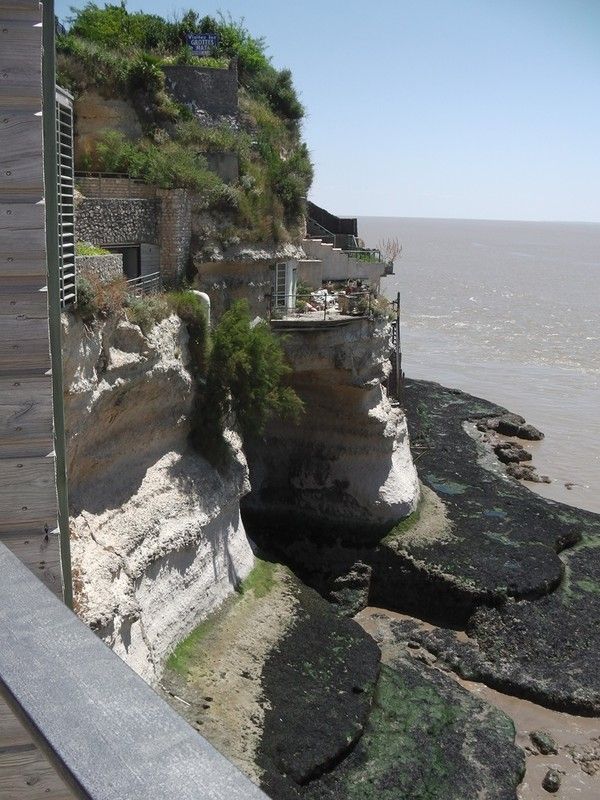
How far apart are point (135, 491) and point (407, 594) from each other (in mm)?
8162

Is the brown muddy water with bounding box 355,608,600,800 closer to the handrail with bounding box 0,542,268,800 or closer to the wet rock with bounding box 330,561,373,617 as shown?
the wet rock with bounding box 330,561,373,617

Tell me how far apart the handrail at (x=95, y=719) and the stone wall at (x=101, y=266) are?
12.7 meters

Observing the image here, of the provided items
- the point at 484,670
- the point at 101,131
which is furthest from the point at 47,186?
the point at 101,131

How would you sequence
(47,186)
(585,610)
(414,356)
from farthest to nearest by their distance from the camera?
Result: (414,356), (585,610), (47,186)

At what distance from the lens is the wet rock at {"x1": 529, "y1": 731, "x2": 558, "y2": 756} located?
1516cm

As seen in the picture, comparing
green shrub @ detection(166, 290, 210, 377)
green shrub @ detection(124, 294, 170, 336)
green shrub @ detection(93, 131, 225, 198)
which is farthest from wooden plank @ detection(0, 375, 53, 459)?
green shrub @ detection(93, 131, 225, 198)

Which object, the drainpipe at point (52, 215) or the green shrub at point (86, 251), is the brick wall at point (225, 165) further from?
the drainpipe at point (52, 215)

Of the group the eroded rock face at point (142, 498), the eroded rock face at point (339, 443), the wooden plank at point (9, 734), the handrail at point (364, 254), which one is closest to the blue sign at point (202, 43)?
the handrail at point (364, 254)

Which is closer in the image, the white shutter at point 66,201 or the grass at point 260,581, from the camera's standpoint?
the white shutter at point 66,201

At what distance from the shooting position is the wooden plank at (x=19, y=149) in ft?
18.0

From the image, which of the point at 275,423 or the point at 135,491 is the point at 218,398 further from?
the point at 275,423

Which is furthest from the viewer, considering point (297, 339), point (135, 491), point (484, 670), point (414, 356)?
point (414, 356)

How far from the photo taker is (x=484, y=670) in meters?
17.3

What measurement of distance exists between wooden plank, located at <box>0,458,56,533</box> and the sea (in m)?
25.9
